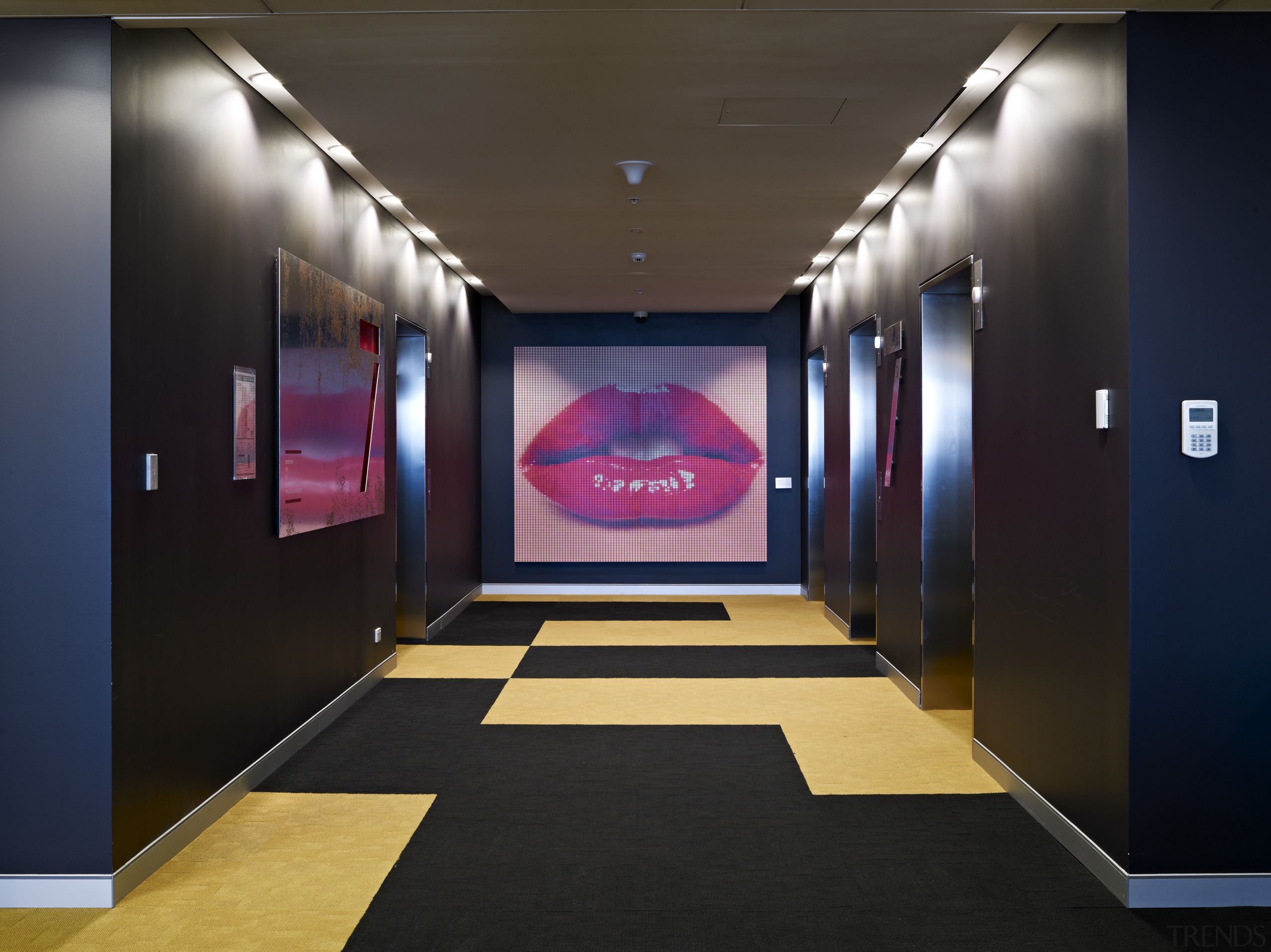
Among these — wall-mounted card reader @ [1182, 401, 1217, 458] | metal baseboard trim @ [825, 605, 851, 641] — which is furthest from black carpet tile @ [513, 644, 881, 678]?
wall-mounted card reader @ [1182, 401, 1217, 458]

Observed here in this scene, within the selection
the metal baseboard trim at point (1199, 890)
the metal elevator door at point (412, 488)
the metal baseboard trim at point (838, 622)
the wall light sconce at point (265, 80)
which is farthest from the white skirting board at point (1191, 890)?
the metal elevator door at point (412, 488)

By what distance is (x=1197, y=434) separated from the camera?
11.0ft

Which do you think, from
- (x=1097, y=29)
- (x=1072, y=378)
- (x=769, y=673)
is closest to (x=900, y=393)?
(x=769, y=673)

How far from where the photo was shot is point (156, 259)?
3750 millimetres

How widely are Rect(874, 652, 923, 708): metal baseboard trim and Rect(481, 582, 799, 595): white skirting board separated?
3.98 meters

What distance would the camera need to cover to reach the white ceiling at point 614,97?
11.9ft

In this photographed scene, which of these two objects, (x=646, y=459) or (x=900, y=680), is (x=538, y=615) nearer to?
(x=646, y=459)

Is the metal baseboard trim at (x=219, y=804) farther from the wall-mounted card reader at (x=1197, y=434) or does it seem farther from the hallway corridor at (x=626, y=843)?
the wall-mounted card reader at (x=1197, y=434)

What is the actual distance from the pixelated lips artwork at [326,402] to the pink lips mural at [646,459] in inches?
186

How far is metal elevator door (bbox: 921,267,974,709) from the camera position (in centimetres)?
591

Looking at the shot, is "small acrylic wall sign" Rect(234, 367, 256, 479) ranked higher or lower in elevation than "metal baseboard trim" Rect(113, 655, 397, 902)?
higher

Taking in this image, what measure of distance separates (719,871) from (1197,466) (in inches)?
86.5

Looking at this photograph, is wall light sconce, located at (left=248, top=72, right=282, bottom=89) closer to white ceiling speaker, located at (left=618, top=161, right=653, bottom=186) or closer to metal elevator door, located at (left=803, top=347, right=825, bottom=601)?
white ceiling speaker, located at (left=618, top=161, right=653, bottom=186)

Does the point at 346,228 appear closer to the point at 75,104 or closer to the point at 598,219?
the point at 598,219
